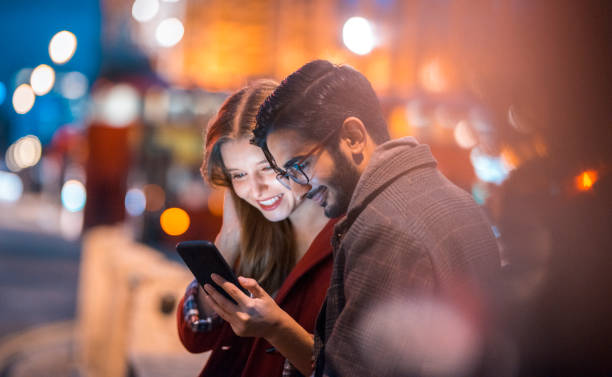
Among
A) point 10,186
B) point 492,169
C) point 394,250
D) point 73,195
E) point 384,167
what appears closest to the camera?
point 394,250

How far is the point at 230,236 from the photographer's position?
2.02 metres

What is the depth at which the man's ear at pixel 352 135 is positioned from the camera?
160 cm

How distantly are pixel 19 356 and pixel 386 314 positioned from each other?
21.0 feet

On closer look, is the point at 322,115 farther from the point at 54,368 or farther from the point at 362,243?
the point at 54,368

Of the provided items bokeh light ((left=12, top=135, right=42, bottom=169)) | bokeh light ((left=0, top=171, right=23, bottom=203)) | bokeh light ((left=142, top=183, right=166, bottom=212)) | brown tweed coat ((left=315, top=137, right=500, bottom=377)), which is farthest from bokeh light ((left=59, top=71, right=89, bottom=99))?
brown tweed coat ((left=315, top=137, right=500, bottom=377))

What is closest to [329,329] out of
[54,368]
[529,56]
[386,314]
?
[386,314]

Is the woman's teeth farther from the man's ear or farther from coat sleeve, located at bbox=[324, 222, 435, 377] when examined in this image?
coat sleeve, located at bbox=[324, 222, 435, 377]

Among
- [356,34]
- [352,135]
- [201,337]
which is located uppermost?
[356,34]

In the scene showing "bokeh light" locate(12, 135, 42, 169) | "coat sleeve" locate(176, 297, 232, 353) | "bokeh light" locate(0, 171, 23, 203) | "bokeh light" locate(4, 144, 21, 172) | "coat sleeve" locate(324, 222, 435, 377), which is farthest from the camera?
"bokeh light" locate(4, 144, 21, 172)

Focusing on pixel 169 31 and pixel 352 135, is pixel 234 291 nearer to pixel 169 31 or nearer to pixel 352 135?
pixel 352 135

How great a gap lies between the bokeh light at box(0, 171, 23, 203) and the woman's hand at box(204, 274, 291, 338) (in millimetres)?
39494

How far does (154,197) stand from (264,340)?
11165 millimetres

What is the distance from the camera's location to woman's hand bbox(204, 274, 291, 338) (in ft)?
5.24

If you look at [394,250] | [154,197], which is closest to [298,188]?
[394,250]
